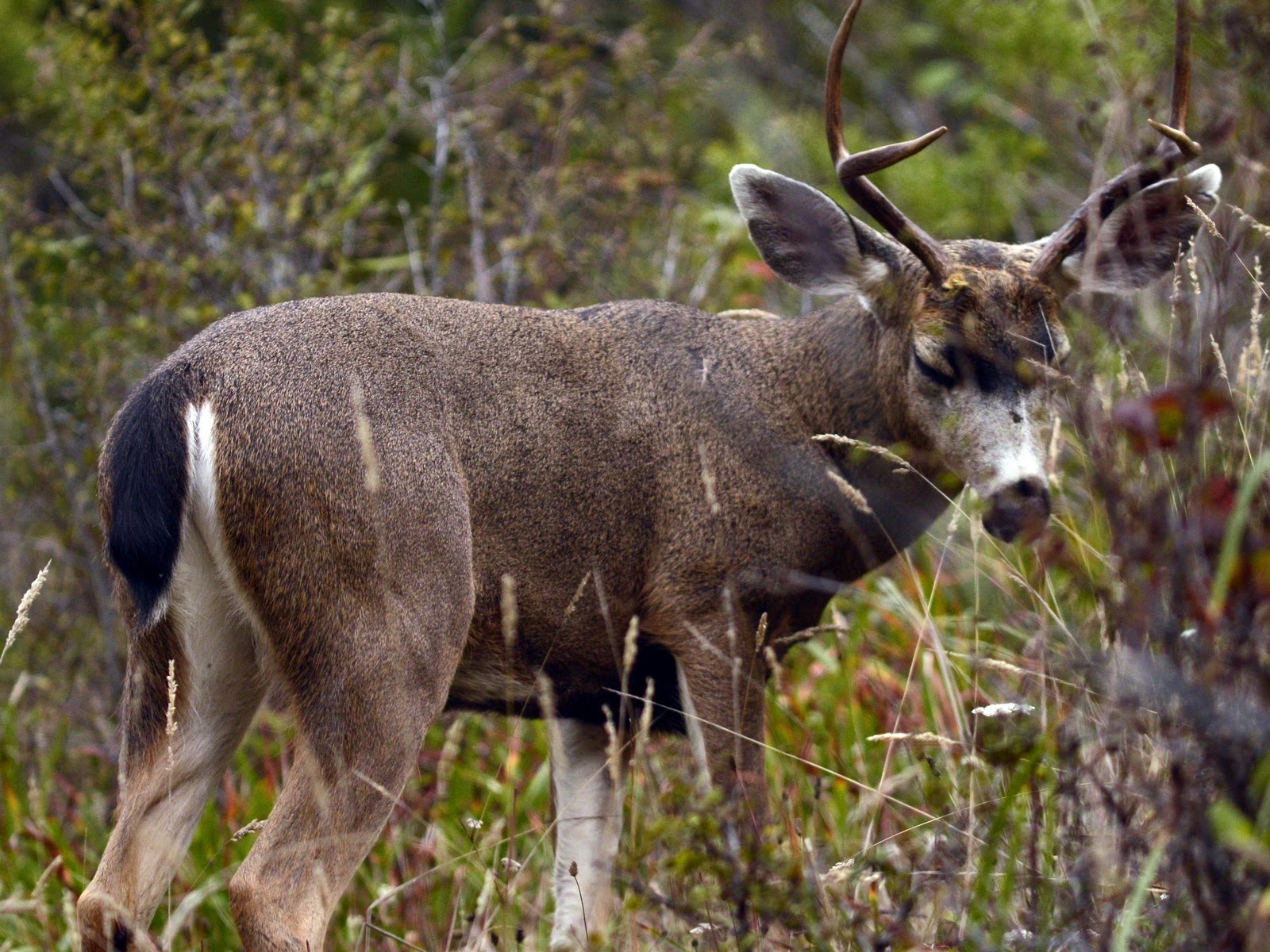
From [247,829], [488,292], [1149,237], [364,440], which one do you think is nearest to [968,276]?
[1149,237]

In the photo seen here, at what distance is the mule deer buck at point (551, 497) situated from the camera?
324cm

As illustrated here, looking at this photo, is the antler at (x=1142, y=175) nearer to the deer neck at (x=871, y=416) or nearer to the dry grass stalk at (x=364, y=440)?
the deer neck at (x=871, y=416)

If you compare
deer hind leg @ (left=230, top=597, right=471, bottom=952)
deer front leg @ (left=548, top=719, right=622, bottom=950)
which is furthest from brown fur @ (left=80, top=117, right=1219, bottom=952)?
deer front leg @ (left=548, top=719, right=622, bottom=950)

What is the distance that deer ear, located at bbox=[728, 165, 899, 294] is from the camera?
4.18 meters

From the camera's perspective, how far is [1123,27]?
18.5ft

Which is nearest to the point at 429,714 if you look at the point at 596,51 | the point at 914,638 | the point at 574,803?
the point at 574,803

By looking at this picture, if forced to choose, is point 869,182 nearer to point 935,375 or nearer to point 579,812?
point 935,375

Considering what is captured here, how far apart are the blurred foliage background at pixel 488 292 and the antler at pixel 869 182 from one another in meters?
0.49

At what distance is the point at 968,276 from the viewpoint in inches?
157

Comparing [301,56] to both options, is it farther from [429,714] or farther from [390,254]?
[429,714]

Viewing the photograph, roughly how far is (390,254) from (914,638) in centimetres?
314

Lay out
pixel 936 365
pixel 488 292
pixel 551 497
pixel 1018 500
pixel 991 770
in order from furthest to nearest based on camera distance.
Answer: pixel 488 292, pixel 936 365, pixel 551 497, pixel 1018 500, pixel 991 770

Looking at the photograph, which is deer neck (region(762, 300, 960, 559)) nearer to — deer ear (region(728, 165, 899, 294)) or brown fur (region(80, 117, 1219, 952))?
brown fur (region(80, 117, 1219, 952))

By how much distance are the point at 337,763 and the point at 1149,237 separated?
254cm
